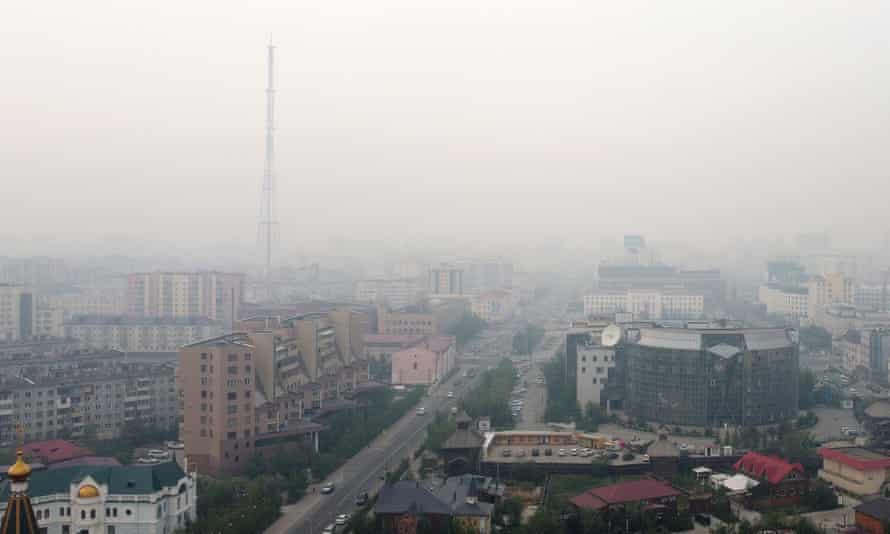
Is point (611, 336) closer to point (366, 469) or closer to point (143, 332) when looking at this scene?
point (366, 469)

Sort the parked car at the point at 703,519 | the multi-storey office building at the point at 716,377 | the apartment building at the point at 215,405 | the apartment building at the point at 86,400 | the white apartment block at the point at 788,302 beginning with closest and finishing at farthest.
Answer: the parked car at the point at 703,519, the apartment building at the point at 215,405, the apartment building at the point at 86,400, the multi-storey office building at the point at 716,377, the white apartment block at the point at 788,302

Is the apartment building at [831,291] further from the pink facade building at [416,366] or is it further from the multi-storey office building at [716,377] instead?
the multi-storey office building at [716,377]

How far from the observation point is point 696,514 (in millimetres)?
8203

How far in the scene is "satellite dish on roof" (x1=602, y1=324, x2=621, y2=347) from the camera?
13.6 m

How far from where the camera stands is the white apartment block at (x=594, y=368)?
1348 cm

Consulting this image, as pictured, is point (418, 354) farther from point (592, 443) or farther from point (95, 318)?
point (95, 318)

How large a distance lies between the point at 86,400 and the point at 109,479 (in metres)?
4.91

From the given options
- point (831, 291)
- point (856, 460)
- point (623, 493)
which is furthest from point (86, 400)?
point (831, 291)

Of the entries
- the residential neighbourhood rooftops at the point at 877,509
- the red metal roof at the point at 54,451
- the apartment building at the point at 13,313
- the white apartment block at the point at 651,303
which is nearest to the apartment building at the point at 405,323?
the apartment building at the point at 13,313

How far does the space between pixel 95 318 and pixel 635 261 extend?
2759cm

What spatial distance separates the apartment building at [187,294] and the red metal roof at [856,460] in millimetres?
16173

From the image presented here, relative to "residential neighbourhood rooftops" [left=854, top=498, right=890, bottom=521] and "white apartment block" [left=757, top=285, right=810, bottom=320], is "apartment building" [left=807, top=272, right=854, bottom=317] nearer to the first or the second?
"white apartment block" [left=757, top=285, right=810, bottom=320]

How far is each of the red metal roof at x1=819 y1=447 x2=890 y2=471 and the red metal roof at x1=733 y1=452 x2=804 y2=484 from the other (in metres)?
0.40

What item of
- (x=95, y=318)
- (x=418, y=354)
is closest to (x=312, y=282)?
(x=95, y=318)
